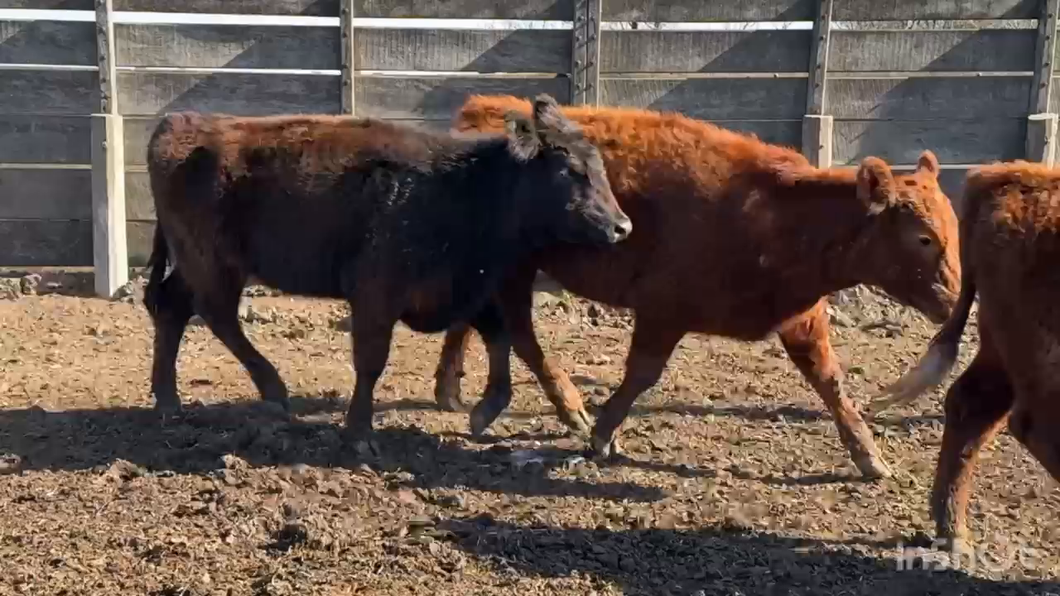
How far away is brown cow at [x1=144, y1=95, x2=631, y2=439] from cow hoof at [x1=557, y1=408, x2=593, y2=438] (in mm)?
360

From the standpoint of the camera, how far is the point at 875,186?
5309mm

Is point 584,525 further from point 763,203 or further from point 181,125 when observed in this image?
point 181,125

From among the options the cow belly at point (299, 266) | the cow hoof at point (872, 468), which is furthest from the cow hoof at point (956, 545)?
the cow belly at point (299, 266)

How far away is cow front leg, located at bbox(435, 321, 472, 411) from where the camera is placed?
652 cm

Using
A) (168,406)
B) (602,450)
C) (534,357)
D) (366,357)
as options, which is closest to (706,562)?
(602,450)

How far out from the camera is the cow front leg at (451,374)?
652 cm

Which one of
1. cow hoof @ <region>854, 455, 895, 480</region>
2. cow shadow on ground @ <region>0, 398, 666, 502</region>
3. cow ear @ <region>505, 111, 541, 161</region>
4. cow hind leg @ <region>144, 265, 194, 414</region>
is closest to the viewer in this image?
cow shadow on ground @ <region>0, 398, 666, 502</region>

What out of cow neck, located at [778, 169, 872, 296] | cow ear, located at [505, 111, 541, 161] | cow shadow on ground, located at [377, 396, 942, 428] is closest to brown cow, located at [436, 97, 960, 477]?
cow neck, located at [778, 169, 872, 296]

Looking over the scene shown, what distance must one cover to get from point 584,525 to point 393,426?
5.30ft

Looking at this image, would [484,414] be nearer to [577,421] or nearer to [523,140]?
[577,421]

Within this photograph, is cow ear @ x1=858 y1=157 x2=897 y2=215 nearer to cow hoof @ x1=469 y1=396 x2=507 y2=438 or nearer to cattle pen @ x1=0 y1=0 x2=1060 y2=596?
cattle pen @ x1=0 y1=0 x2=1060 y2=596

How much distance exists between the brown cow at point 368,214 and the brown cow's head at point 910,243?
119 centimetres

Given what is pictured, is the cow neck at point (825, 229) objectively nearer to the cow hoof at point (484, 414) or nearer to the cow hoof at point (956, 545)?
the cow hoof at point (956, 545)

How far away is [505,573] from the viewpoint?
13.7ft
